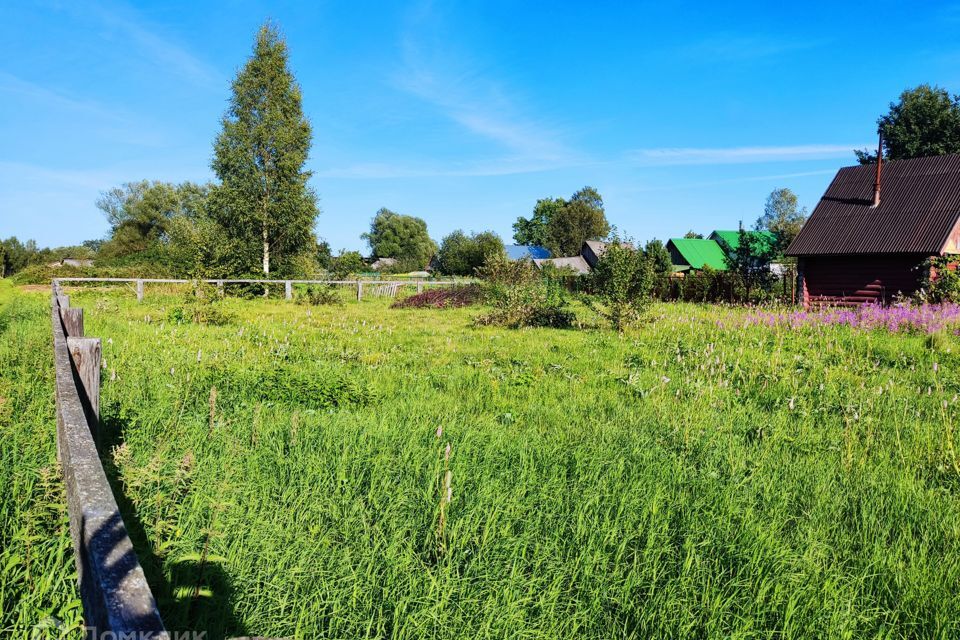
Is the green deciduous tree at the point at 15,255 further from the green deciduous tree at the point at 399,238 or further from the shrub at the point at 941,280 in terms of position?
the shrub at the point at 941,280

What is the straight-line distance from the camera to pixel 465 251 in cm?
7231

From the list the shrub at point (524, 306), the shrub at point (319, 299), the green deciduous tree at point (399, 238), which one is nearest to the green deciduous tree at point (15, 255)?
the green deciduous tree at point (399, 238)

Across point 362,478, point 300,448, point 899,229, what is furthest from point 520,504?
point 899,229

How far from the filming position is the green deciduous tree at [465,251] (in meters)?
69.8

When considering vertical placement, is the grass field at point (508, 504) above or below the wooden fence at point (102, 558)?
below

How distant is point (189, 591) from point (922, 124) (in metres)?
54.7

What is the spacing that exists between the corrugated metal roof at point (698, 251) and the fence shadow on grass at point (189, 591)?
59.6 metres

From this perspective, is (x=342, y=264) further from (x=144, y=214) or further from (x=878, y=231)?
(x=144, y=214)

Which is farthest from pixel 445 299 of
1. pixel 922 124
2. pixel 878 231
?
pixel 922 124

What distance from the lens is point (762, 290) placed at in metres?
25.4

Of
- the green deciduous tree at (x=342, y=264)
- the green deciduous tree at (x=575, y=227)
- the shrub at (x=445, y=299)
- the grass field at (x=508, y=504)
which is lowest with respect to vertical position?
the grass field at (x=508, y=504)

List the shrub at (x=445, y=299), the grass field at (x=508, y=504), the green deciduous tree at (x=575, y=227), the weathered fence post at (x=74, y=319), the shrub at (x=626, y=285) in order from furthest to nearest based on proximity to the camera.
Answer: the green deciduous tree at (x=575, y=227)
the shrub at (x=445, y=299)
the shrub at (x=626, y=285)
the weathered fence post at (x=74, y=319)
the grass field at (x=508, y=504)

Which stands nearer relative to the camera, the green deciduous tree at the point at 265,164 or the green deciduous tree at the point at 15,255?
the green deciduous tree at the point at 265,164

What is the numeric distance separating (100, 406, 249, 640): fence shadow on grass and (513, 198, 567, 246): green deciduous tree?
363 feet
